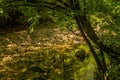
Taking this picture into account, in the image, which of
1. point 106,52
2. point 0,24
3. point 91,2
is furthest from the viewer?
point 0,24

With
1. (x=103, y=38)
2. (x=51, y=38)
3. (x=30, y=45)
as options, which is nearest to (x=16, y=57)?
(x=30, y=45)

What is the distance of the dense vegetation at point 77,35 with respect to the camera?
4.62 meters

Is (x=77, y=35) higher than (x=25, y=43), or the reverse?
(x=77, y=35)

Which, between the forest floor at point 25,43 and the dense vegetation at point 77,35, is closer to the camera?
the dense vegetation at point 77,35

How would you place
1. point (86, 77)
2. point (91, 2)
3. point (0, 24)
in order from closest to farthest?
1. point (91, 2)
2. point (86, 77)
3. point (0, 24)

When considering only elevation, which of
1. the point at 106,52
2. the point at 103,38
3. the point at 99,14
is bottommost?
the point at 106,52

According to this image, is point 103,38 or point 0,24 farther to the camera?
point 0,24

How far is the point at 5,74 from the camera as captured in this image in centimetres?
867

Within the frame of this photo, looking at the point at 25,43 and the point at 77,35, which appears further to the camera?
the point at 25,43

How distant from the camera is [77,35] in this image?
18.5ft

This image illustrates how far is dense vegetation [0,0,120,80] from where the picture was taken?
4.62 m

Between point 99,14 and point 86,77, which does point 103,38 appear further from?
point 86,77

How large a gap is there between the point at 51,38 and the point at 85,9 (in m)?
6.94

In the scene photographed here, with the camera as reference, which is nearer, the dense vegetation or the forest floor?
the dense vegetation
